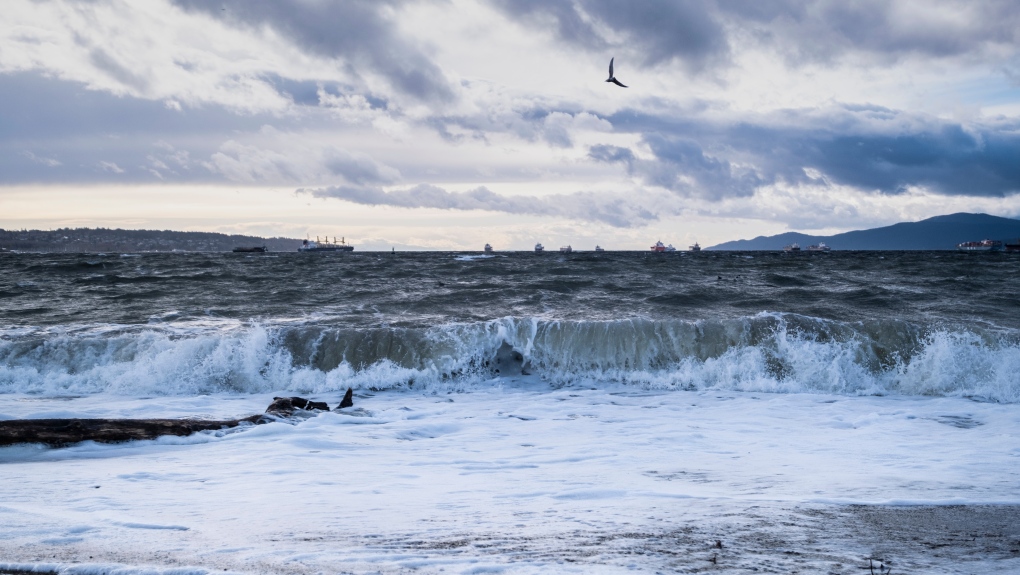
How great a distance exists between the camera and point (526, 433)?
9.48 meters

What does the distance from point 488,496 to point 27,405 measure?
31.5ft

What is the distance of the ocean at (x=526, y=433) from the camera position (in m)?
4.44

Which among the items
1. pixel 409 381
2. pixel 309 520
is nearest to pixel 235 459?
pixel 309 520

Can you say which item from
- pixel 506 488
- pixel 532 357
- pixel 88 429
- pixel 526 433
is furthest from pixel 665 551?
pixel 532 357

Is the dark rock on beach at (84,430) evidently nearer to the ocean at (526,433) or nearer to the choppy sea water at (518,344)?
the ocean at (526,433)

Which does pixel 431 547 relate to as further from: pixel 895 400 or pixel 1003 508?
pixel 895 400

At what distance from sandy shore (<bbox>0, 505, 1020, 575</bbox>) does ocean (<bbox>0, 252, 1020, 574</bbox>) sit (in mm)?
26

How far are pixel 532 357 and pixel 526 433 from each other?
5.73 m

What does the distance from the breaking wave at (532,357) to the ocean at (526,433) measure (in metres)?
0.07

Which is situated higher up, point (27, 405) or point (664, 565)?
point (664, 565)

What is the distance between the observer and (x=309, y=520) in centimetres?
511

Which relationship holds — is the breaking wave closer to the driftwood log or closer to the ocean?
the ocean

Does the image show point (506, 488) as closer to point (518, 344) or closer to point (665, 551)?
point (665, 551)

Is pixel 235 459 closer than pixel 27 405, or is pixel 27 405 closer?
pixel 235 459
